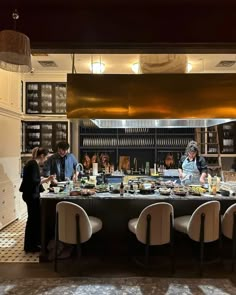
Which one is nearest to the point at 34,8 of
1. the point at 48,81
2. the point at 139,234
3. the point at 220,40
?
the point at 220,40

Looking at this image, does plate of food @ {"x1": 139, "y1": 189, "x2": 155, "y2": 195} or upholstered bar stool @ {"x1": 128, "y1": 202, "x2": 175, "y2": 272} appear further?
plate of food @ {"x1": 139, "y1": 189, "x2": 155, "y2": 195}

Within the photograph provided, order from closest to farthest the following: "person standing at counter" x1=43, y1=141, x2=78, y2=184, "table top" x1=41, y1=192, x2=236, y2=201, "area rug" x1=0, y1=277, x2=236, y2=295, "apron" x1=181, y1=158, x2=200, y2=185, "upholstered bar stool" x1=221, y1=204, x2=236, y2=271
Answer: "area rug" x1=0, y1=277, x2=236, y2=295, "upholstered bar stool" x1=221, y1=204, x2=236, y2=271, "table top" x1=41, y1=192, x2=236, y2=201, "apron" x1=181, y1=158, x2=200, y2=185, "person standing at counter" x1=43, y1=141, x2=78, y2=184

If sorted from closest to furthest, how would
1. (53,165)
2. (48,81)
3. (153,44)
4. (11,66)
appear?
1. (11,66)
2. (153,44)
3. (53,165)
4. (48,81)

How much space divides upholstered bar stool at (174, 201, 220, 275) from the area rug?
13.2 inches

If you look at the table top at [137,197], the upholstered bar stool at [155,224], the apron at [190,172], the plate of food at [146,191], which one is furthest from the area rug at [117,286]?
the apron at [190,172]

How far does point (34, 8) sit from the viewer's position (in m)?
2.70

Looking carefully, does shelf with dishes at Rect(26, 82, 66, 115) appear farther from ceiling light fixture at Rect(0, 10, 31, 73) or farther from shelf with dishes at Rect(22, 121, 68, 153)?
ceiling light fixture at Rect(0, 10, 31, 73)

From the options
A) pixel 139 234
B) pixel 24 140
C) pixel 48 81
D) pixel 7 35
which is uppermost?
pixel 48 81

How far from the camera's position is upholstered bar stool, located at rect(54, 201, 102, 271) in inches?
134

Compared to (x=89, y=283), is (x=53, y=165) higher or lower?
higher

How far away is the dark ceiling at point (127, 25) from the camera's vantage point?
2701 mm

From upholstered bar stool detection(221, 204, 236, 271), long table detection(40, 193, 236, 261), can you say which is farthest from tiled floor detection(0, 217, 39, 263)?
upholstered bar stool detection(221, 204, 236, 271)

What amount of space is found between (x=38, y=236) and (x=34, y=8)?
123 inches

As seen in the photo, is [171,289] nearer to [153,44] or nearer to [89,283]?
[89,283]
